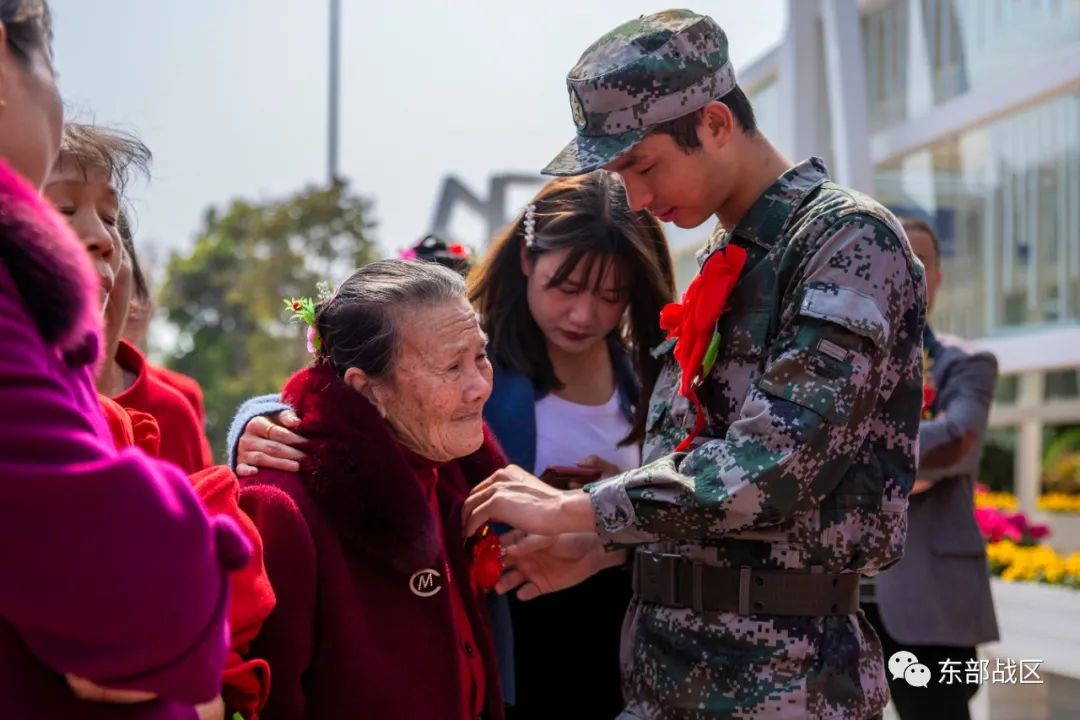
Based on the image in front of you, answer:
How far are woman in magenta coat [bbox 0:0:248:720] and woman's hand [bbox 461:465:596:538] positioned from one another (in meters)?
1.20

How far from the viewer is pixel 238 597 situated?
2.07m

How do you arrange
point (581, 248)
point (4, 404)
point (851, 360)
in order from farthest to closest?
point (581, 248), point (851, 360), point (4, 404)

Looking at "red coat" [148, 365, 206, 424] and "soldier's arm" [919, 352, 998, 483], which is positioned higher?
"red coat" [148, 365, 206, 424]

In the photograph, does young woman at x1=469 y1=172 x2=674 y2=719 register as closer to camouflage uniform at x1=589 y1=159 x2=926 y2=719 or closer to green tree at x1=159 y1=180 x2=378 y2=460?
camouflage uniform at x1=589 y1=159 x2=926 y2=719

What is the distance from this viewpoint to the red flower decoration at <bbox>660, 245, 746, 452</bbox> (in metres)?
2.69

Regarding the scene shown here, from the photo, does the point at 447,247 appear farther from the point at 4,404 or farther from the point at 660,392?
the point at 4,404

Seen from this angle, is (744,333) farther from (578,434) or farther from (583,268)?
(578,434)

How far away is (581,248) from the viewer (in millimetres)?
3488

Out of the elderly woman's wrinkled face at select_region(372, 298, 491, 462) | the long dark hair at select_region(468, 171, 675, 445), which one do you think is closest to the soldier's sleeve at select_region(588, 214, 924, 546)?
the elderly woman's wrinkled face at select_region(372, 298, 491, 462)

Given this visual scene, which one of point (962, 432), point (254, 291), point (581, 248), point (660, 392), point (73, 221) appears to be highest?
point (73, 221)

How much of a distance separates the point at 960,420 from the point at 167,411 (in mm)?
3105

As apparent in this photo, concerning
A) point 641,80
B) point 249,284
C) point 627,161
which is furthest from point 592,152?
point 249,284

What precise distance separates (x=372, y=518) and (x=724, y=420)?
78 cm

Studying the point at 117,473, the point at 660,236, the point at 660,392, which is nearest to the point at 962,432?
the point at 660,236
